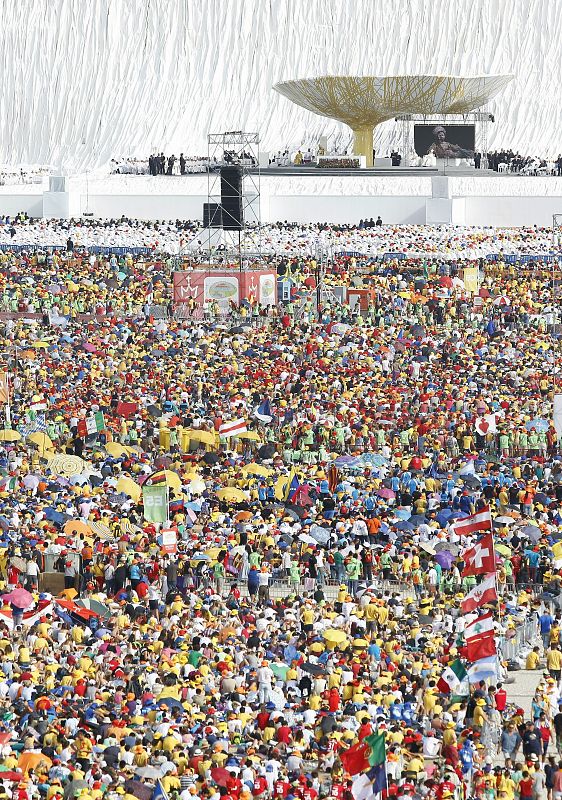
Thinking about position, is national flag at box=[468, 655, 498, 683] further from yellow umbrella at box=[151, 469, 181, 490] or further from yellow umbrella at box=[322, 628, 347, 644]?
yellow umbrella at box=[151, 469, 181, 490]

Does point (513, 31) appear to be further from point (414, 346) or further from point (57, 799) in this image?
point (57, 799)

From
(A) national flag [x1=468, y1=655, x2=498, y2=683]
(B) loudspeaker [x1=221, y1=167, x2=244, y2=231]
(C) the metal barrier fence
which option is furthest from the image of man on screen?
(A) national flag [x1=468, y1=655, x2=498, y2=683]

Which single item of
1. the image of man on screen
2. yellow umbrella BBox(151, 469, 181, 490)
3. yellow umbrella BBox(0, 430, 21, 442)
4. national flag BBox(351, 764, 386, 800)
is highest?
the image of man on screen

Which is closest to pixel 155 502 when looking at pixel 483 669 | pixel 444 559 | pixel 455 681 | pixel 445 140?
pixel 444 559

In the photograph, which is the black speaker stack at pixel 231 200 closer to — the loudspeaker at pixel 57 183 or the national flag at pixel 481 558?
the loudspeaker at pixel 57 183

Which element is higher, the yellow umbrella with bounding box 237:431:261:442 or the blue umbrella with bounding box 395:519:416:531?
the yellow umbrella with bounding box 237:431:261:442

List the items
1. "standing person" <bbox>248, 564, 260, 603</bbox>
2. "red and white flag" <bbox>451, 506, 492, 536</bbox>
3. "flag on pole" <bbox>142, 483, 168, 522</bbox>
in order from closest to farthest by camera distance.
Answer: "red and white flag" <bbox>451, 506, 492, 536</bbox>
"standing person" <bbox>248, 564, 260, 603</bbox>
"flag on pole" <bbox>142, 483, 168, 522</bbox>

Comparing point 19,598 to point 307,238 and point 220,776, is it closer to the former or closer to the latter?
point 220,776
